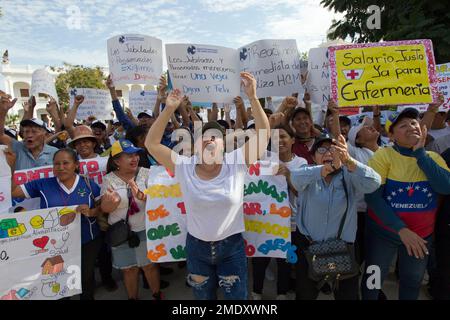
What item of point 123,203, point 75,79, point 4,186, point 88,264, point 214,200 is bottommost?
point 88,264

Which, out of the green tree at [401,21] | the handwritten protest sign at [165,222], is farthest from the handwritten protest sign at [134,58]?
the green tree at [401,21]

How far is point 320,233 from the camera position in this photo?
2.51m

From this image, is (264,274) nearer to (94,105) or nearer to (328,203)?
(328,203)

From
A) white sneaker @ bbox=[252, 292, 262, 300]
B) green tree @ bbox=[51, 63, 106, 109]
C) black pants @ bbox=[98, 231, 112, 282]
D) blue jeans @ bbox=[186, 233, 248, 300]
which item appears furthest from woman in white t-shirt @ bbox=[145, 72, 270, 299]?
green tree @ bbox=[51, 63, 106, 109]

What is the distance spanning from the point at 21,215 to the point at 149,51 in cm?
294

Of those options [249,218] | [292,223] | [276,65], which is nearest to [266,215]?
[249,218]

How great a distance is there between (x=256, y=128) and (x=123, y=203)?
60.5 inches

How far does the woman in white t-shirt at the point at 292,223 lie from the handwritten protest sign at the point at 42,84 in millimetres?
3868

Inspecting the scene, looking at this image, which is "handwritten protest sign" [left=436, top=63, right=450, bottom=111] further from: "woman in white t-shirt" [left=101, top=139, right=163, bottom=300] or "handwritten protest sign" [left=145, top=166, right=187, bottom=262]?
"woman in white t-shirt" [left=101, top=139, right=163, bottom=300]

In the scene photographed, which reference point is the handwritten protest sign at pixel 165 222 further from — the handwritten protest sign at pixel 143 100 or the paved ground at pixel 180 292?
the handwritten protest sign at pixel 143 100

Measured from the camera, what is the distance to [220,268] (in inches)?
93.3

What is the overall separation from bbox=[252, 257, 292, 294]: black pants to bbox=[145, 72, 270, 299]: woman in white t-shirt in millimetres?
884

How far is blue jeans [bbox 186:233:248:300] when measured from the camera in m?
2.32
